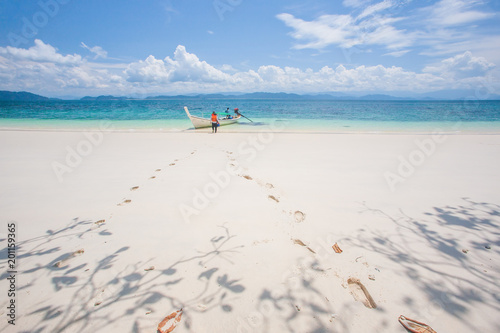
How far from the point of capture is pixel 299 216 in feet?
16.3

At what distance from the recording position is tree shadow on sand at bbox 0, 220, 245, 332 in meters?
2.49

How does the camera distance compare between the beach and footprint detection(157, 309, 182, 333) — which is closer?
footprint detection(157, 309, 182, 333)

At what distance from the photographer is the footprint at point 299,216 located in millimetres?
4797

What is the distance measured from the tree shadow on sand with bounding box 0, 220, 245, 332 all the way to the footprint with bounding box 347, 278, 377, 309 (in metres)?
1.51

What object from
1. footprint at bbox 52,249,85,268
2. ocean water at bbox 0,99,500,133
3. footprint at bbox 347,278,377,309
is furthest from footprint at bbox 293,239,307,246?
ocean water at bbox 0,99,500,133

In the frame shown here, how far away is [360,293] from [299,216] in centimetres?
211

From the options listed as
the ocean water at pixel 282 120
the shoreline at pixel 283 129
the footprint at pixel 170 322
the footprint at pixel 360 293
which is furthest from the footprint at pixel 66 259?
the ocean water at pixel 282 120

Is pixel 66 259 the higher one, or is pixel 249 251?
pixel 66 259

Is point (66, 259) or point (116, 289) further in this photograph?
point (66, 259)

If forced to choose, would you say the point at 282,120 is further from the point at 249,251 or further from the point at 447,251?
the point at 249,251

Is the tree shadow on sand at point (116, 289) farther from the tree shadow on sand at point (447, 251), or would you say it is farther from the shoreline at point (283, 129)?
the shoreline at point (283, 129)

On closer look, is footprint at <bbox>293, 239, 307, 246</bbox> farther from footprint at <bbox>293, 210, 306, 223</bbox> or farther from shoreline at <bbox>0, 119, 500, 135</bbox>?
shoreline at <bbox>0, 119, 500, 135</bbox>

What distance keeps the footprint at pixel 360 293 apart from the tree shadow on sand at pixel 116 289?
1.51 metres

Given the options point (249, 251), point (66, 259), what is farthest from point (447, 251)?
point (66, 259)
